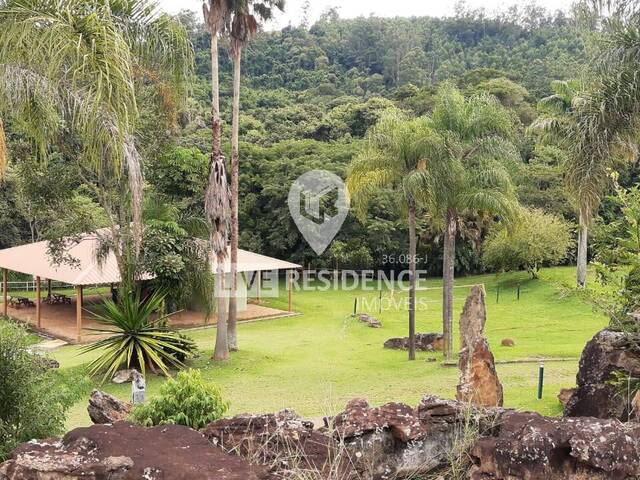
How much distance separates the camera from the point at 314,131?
43594mm

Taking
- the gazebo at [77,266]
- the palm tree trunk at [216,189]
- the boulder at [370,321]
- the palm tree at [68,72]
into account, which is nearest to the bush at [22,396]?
the palm tree at [68,72]

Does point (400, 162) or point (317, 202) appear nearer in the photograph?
point (400, 162)

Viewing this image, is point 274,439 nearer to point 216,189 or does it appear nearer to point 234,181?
point 216,189

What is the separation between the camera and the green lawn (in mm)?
12273

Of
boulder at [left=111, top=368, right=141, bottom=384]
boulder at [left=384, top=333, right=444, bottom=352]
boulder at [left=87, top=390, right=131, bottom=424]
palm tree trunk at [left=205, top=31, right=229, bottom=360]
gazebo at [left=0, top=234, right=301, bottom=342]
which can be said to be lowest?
boulder at [left=111, top=368, right=141, bottom=384]

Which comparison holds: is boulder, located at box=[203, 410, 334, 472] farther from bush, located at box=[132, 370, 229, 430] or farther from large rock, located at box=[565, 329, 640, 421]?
large rock, located at box=[565, 329, 640, 421]

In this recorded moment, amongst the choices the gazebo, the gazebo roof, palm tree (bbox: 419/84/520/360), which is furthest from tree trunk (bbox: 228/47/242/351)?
palm tree (bbox: 419/84/520/360)

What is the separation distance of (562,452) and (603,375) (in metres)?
3.17

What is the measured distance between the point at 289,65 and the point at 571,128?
2158 inches

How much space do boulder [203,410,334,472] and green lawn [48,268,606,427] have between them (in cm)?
42

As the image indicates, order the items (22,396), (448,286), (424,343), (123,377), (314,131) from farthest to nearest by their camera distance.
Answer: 1. (314,131)
2. (424,343)
3. (448,286)
4. (123,377)
5. (22,396)

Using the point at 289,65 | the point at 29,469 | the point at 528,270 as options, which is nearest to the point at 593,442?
the point at 29,469

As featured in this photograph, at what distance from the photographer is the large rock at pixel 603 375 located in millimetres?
7922

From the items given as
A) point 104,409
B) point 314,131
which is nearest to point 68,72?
point 104,409
